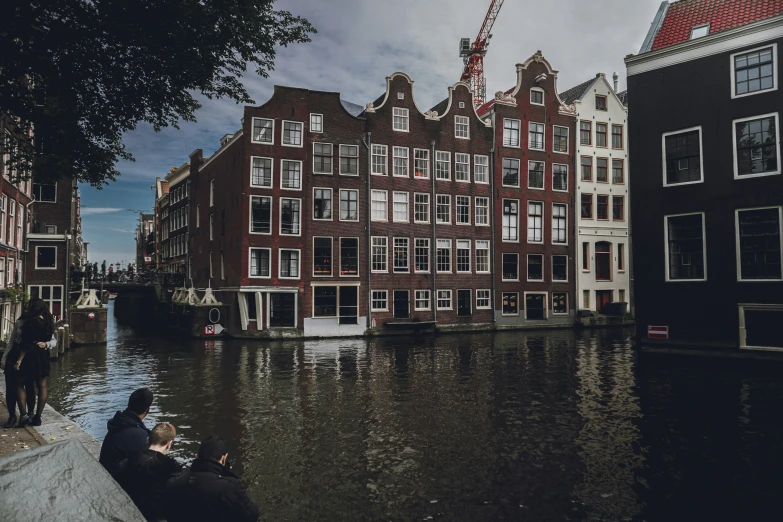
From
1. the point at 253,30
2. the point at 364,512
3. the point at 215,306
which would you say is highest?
the point at 253,30

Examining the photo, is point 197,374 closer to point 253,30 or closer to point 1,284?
point 253,30

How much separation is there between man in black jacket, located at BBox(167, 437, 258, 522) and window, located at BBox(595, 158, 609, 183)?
43902 mm

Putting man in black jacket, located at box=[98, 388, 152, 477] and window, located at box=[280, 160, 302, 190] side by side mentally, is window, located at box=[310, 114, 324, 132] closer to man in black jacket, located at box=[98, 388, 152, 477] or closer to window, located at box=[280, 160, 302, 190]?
window, located at box=[280, 160, 302, 190]

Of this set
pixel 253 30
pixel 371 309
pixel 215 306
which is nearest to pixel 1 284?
pixel 215 306

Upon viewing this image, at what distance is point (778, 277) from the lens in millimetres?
19594

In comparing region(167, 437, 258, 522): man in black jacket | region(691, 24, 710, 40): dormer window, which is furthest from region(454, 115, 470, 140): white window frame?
region(167, 437, 258, 522): man in black jacket

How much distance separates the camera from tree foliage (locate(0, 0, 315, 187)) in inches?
391

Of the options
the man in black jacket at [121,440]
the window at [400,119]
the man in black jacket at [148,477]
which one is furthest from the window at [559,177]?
the man in black jacket at [148,477]

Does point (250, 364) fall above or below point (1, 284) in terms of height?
below

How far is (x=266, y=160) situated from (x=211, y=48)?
77.7 ft

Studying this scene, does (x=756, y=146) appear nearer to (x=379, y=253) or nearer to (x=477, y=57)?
(x=379, y=253)

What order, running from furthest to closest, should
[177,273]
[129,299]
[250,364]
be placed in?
[129,299] → [177,273] → [250,364]

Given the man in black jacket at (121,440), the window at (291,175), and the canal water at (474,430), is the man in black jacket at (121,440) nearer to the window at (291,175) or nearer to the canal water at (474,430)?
the canal water at (474,430)

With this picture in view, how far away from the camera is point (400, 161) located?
37844 millimetres
